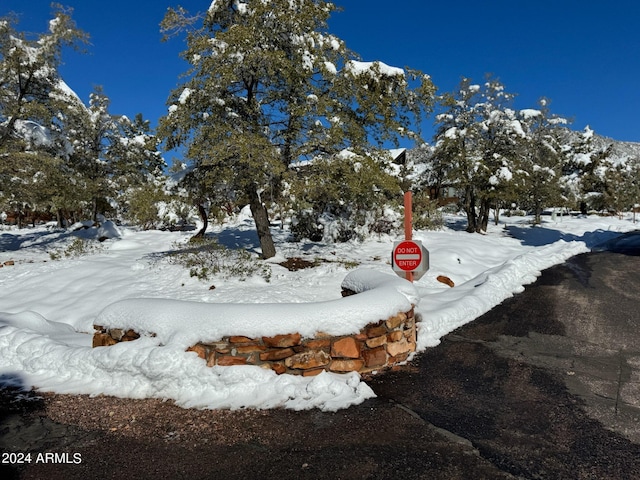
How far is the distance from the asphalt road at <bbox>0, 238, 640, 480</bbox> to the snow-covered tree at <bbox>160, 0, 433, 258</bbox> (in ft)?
21.3

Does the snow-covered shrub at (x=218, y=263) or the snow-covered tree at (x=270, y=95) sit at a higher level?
the snow-covered tree at (x=270, y=95)

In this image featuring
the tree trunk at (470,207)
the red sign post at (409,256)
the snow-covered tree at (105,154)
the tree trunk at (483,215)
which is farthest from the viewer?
the tree trunk at (483,215)

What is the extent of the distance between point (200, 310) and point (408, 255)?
3588 millimetres

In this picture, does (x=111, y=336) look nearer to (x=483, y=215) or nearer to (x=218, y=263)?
(x=218, y=263)

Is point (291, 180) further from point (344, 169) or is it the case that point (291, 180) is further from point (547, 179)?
point (547, 179)

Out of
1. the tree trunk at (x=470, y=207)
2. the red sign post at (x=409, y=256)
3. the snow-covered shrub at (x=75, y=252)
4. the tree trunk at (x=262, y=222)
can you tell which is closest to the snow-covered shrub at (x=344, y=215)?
the tree trunk at (x=262, y=222)

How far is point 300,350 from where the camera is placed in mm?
4289

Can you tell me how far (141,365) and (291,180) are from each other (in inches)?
263

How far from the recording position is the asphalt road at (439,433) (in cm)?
289

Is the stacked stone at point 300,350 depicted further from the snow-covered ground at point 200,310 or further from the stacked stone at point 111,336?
the snow-covered ground at point 200,310

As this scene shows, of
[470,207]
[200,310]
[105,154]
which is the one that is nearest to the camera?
[200,310]

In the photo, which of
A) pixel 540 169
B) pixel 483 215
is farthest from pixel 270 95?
pixel 540 169

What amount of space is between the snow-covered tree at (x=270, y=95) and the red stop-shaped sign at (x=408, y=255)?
418 cm

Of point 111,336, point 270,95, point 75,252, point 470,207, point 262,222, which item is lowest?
point 111,336
